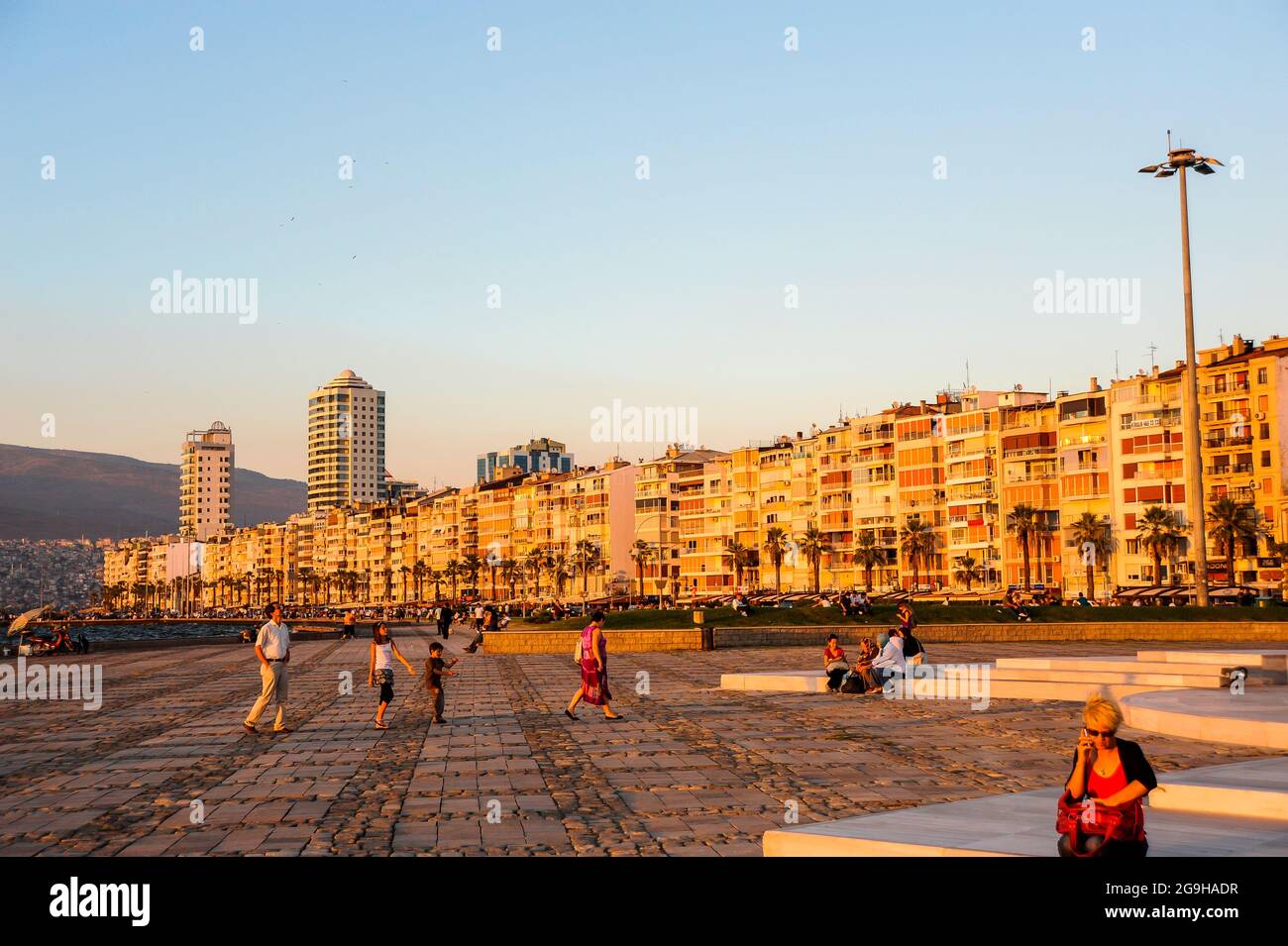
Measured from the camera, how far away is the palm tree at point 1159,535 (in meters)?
89.4

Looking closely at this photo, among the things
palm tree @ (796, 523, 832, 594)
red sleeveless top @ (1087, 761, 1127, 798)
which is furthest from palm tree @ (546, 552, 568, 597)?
red sleeveless top @ (1087, 761, 1127, 798)

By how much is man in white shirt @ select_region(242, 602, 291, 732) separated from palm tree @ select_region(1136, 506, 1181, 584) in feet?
263

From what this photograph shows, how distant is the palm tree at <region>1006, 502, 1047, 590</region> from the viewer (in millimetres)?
100000

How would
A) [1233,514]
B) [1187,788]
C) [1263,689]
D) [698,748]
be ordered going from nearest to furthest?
[1187,788] → [698,748] → [1263,689] → [1233,514]

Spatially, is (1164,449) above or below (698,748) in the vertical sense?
above

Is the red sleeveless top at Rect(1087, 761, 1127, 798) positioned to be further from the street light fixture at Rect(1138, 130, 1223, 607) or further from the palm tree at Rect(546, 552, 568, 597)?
the palm tree at Rect(546, 552, 568, 597)

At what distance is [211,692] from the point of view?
29828 mm

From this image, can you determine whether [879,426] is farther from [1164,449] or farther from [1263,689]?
[1263,689]

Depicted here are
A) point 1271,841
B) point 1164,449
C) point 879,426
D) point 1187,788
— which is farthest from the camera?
point 879,426

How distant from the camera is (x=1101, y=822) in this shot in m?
7.64

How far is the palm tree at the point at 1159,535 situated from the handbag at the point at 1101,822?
87.3 meters

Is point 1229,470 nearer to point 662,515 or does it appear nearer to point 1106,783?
point 662,515
